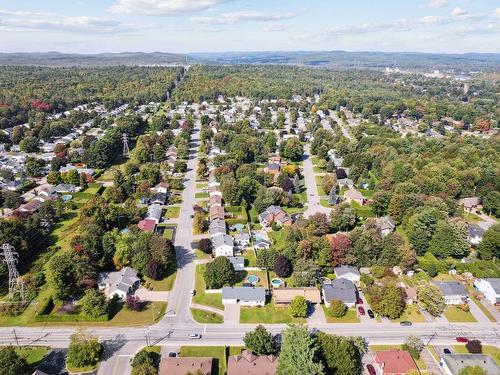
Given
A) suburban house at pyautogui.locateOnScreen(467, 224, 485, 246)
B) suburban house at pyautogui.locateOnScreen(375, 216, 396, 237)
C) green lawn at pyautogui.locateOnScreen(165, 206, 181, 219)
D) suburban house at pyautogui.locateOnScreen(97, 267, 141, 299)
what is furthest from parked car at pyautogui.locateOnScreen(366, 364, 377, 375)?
green lawn at pyautogui.locateOnScreen(165, 206, 181, 219)

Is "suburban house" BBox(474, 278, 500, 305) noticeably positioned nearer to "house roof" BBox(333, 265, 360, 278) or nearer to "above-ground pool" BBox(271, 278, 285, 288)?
"house roof" BBox(333, 265, 360, 278)

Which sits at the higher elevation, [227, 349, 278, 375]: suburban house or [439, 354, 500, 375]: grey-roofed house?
[227, 349, 278, 375]: suburban house

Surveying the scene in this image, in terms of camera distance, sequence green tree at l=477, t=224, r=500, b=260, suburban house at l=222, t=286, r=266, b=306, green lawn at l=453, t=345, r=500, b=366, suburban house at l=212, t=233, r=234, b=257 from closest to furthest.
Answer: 1. green lawn at l=453, t=345, r=500, b=366
2. suburban house at l=222, t=286, r=266, b=306
3. green tree at l=477, t=224, r=500, b=260
4. suburban house at l=212, t=233, r=234, b=257

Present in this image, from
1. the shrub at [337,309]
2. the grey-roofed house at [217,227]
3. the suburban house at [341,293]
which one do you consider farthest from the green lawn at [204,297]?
the shrub at [337,309]

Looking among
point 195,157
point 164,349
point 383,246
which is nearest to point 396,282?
point 383,246

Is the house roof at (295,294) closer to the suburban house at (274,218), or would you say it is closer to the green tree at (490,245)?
the suburban house at (274,218)

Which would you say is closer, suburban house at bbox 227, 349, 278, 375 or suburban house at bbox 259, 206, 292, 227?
suburban house at bbox 227, 349, 278, 375
